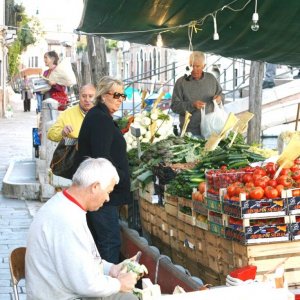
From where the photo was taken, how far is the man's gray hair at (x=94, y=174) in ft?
15.6

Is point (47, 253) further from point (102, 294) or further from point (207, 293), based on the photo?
point (207, 293)

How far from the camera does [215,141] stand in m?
8.55

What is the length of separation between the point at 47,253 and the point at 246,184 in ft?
6.56

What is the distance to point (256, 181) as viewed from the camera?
20.2 ft

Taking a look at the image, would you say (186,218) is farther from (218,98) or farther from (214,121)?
(218,98)

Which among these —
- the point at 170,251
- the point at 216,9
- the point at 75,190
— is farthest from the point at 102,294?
the point at 216,9

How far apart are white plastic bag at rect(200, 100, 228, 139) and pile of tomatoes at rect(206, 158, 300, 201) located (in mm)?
3318

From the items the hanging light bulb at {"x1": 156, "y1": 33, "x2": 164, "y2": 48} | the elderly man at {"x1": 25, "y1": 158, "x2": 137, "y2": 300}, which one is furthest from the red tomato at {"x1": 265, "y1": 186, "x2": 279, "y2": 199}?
the hanging light bulb at {"x1": 156, "y1": 33, "x2": 164, "y2": 48}

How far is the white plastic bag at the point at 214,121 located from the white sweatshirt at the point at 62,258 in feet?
18.1

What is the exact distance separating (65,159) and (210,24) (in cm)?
280

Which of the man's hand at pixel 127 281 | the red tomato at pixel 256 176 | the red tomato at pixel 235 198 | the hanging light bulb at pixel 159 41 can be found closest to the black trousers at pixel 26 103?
the hanging light bulb at pixel 159 41

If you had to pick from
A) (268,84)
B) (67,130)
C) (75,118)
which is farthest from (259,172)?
(268,84)

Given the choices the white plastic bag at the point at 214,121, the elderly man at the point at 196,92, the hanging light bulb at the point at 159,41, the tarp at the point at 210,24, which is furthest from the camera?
the hanging light bulb at the point at 159,41

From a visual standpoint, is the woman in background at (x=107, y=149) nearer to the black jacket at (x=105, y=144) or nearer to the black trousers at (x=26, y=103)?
the black jacket at (x=105, y=144)
